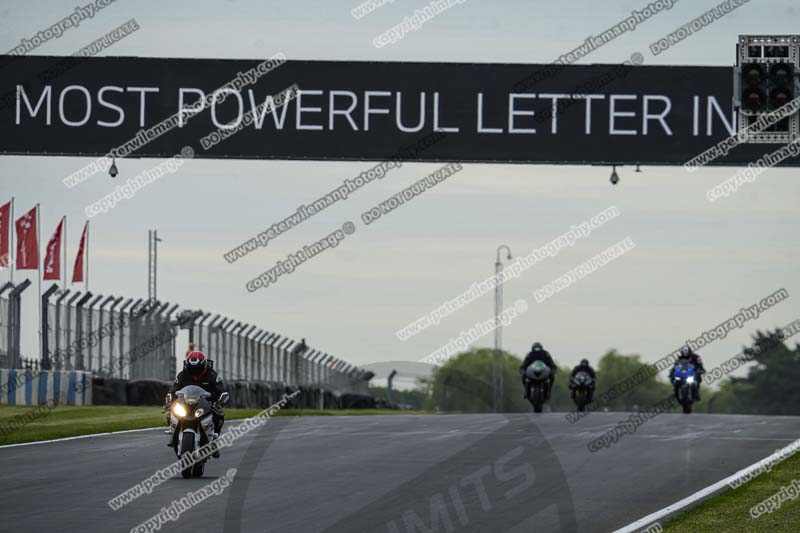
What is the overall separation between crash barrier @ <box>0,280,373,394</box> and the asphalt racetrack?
22.8ft

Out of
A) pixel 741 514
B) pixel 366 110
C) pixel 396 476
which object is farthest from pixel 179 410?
pixel 366 110

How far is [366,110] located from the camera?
990 inches

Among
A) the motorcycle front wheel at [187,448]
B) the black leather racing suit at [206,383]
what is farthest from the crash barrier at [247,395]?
the motorcycle front wheel at [187,448]

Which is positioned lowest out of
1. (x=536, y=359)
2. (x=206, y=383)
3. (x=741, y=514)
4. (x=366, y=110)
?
(x=741, y=514)

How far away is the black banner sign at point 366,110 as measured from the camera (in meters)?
24.9

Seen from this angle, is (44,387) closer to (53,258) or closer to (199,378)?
(53,258)

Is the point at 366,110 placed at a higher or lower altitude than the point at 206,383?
higher

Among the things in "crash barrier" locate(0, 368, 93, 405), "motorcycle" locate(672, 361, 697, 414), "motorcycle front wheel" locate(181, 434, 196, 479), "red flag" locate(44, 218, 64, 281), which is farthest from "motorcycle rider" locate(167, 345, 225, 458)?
"red flag" locate(44, 218, 64, 281)

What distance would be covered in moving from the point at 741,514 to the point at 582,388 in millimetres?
19462

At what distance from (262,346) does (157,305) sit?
6741mm

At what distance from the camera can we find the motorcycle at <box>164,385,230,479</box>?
48.5ft

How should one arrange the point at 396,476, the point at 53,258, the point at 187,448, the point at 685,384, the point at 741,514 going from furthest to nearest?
the point at 53,258 < the point at 685,384 < the point at 396,476 < the point at 187,448 < the point at 741,514

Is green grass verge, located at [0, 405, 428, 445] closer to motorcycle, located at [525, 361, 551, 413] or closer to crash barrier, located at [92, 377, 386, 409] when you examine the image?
crash barrier, located at [92, 377, 386, 409]

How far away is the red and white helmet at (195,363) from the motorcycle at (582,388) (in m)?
17.4
